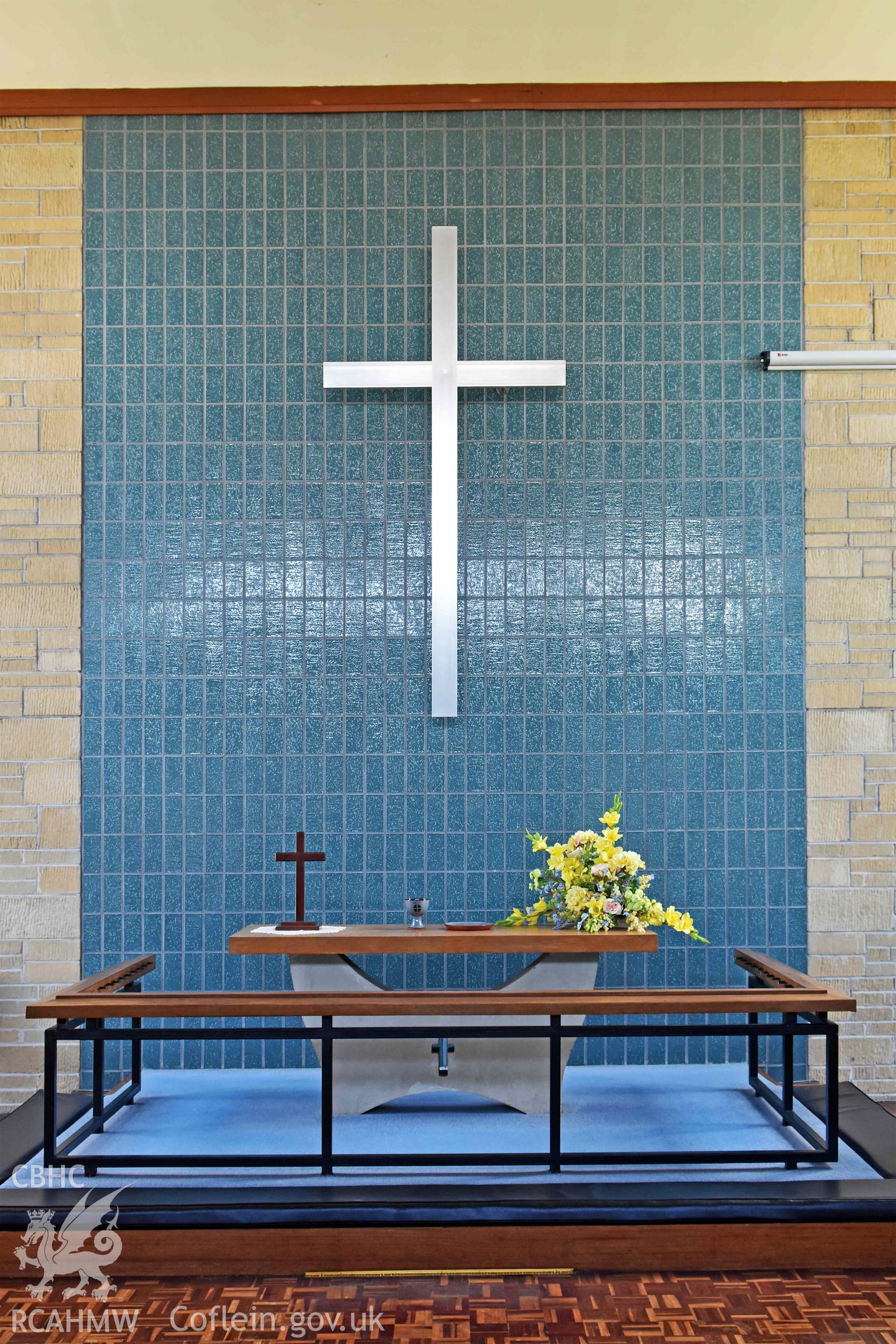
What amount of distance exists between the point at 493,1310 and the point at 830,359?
347 centimetres

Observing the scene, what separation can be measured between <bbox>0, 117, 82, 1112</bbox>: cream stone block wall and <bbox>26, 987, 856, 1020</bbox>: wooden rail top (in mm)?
1140

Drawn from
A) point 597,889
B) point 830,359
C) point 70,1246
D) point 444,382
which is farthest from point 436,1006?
point 830,359

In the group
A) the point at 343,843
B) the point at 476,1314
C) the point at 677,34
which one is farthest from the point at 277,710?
the point at 677,34

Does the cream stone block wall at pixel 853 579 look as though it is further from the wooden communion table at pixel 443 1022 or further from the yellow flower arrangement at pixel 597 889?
the wooden communion table at pixel 443 1022

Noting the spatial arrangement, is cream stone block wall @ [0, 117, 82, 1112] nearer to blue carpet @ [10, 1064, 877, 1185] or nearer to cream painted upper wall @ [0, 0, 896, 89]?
cream painted upper wall @ [0, 0, 896, 89]

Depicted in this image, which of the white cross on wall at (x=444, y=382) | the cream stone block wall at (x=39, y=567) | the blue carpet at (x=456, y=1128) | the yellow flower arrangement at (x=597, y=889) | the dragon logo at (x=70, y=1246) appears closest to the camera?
the dragon logo at (x=70, y=1246)

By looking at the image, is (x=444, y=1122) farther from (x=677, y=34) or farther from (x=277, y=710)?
(x=677, y=34)

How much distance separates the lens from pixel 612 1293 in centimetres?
264

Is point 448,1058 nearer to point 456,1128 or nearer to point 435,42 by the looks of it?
point 456,1128

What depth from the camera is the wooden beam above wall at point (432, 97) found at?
416 cm

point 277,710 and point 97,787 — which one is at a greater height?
point 277,710

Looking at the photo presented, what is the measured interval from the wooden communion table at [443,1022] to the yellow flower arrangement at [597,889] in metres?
0.09

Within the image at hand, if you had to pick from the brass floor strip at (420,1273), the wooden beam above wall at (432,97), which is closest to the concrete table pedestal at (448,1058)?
the brass floor strip at (420,1273)

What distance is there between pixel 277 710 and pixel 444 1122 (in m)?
1.65
